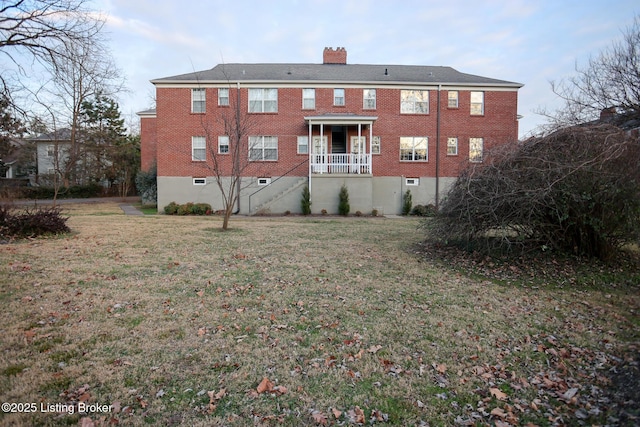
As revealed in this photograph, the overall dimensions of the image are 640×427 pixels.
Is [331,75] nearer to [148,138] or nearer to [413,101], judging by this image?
[413,101]

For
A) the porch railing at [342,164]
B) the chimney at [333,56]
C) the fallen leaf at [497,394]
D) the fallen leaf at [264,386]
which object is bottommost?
the fallen leaf at [497,394]

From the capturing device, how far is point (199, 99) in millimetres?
21516

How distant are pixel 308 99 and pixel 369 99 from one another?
361 centimetres

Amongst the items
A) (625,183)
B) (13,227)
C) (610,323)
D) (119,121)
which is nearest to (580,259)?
(625,183)

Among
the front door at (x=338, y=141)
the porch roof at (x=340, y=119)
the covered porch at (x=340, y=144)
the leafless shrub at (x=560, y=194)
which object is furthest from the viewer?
the front door at (x=338, y=141)

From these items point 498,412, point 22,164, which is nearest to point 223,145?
point 498,412

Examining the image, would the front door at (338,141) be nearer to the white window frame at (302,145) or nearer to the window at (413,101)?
the white window frame at (302,145)

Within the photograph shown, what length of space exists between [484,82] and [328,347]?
2238cm

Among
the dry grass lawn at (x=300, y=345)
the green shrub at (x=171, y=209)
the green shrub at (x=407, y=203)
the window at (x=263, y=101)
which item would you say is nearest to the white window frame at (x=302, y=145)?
the window at (x=263, y=101)

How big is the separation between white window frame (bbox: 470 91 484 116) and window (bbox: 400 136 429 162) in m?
3.33

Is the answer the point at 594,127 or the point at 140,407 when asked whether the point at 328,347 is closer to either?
the point at 140,407

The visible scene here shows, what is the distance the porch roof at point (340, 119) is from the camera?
20109 millimetres

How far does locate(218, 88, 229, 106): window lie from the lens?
21406 millimetres

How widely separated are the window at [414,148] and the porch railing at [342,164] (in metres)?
2.56
